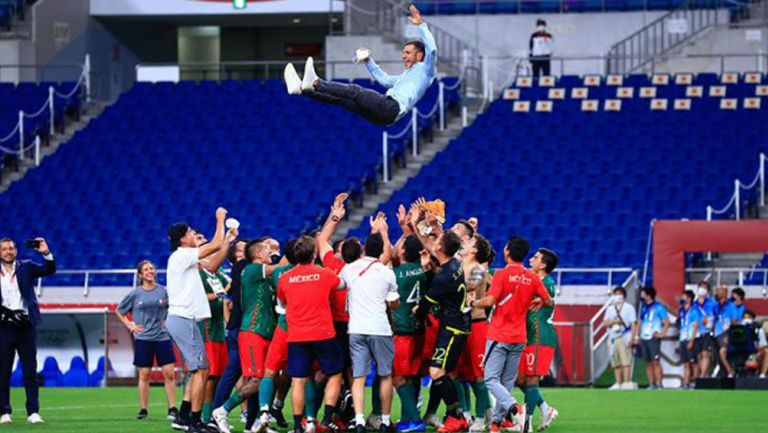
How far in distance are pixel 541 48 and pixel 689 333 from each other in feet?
36.9

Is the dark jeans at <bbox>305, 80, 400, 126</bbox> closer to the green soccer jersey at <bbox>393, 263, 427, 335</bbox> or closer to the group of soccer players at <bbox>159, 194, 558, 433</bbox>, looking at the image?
the group of soccer players at <bbox>159, 194, 558, 433</bbox>

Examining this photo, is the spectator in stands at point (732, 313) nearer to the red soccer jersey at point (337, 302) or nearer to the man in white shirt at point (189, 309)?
the red soccer jersey at point (337, 302)

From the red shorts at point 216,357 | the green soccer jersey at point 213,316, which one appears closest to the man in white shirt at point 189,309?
the red shorts at point 216,357

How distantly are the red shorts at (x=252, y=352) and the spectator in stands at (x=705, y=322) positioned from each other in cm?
1215

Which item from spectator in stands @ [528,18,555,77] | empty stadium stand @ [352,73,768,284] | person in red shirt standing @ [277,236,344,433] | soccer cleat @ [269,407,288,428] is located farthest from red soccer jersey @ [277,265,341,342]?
spectator in stands @ [528,18,555,77]

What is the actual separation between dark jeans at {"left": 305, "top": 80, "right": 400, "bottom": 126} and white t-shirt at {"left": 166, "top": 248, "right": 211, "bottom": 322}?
219cm

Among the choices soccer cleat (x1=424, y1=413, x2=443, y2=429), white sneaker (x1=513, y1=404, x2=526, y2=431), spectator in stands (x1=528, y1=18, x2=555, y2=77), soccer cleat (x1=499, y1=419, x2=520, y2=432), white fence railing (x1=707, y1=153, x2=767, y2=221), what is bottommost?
soccer cleat (x1=499, y1=419, x2=520, y2=432)

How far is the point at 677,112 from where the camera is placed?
3406 centimetres

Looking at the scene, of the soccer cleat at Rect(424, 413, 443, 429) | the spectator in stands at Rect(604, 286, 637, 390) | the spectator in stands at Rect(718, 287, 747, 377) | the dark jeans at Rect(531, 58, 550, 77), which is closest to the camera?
the soccer cleat at Rect(424, 413, 443, 429)

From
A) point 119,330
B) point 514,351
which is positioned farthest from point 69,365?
point 514,351

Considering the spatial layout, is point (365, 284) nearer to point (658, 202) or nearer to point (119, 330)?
point (119, 330)

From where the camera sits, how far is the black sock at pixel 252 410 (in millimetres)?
16100

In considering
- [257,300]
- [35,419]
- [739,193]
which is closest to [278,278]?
[257,300]

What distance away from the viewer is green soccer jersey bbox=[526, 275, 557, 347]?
1616 cm
